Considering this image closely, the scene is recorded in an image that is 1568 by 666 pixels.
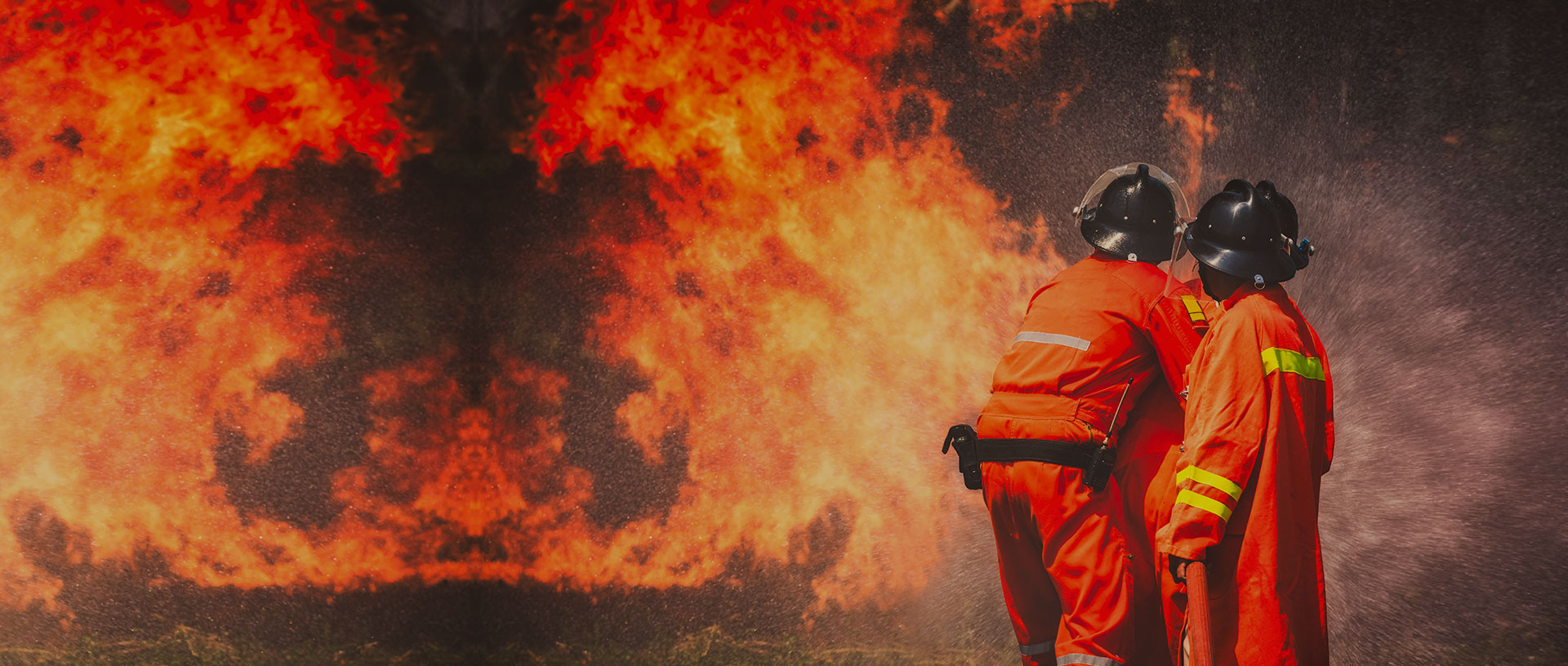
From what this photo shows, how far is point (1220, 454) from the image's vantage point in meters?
2.92

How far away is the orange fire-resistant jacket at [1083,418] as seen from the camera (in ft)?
11.5

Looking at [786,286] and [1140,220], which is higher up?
[786,286]

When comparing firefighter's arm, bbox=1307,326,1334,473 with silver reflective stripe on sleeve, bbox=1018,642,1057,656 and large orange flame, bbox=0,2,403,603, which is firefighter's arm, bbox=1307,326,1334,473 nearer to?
silver reflective stripe on sleeve, bbox=1018,642,1057,656

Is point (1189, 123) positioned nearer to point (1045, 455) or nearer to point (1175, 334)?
point (1175, 334)

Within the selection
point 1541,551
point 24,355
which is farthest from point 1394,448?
point 24,355

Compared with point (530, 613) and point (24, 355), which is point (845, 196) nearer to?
point (530, 613)

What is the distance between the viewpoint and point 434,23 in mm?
6203

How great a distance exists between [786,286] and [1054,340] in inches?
114

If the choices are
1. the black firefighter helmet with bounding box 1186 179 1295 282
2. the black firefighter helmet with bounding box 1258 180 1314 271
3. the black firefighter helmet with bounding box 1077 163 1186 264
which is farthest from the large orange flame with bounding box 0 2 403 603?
the black firefighter helmet with bounding box 1258 180 1314 271

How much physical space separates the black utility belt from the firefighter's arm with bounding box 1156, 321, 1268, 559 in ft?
1.66

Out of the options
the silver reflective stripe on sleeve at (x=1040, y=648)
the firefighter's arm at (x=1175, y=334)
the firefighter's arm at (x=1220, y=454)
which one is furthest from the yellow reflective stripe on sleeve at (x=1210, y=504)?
the silver reflective stripe on sleeve at (x=1040, y=648)

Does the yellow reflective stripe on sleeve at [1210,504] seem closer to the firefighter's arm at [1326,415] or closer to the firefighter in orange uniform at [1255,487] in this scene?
the firefighter in orange uniform at [1255,487]

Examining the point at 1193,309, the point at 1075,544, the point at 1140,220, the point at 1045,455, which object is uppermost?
the point at 1140,220

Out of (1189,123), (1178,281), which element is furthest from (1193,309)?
(1189,123)
